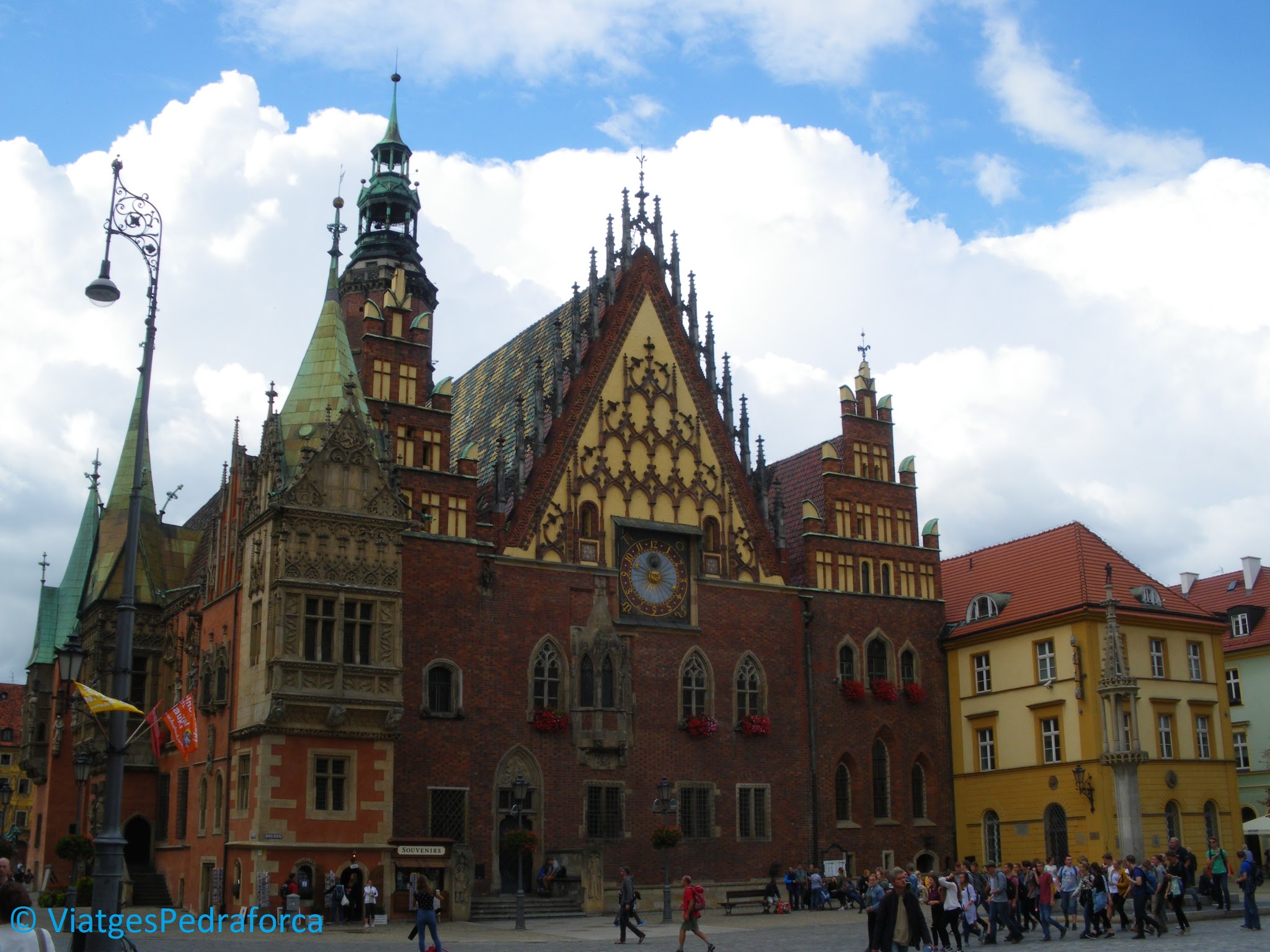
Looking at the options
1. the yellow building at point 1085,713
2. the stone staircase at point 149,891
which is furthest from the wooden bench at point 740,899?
the stone staircase at point 149,891

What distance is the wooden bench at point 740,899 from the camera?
39.8 meters

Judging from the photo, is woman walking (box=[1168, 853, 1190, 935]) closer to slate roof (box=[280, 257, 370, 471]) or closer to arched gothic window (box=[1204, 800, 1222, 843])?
arched gothic window (box=[1204, 800, 1222, 843])

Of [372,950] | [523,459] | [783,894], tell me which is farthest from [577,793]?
[372,950]

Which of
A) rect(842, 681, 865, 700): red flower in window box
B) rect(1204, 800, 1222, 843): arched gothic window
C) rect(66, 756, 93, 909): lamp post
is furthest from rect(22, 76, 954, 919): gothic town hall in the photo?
rect(1204, 800, 1222, 843): arched gothic window

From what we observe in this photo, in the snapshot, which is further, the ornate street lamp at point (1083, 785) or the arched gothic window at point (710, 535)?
the arched gothic window at point (710, 535)

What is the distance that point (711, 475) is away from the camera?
156 ft

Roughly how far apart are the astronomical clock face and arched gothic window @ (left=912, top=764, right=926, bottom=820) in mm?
11105

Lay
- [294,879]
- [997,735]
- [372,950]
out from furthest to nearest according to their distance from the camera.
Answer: [997,735] < [294,879] < [372,950]

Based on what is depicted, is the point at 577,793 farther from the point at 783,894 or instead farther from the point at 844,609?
the point at 844,609

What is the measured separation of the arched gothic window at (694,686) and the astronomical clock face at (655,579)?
1544mm

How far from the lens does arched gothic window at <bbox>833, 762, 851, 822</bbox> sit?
4672 cm

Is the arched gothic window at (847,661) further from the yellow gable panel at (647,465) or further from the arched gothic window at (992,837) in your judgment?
the arched gothic window at (992,837)

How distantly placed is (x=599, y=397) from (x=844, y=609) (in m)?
11.9

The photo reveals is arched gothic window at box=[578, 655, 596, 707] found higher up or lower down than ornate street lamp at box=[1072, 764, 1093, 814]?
higher up
